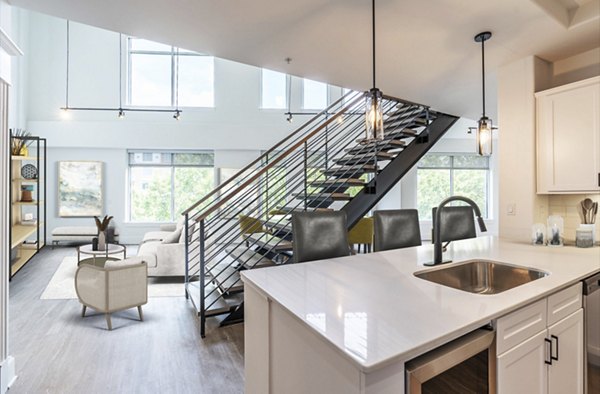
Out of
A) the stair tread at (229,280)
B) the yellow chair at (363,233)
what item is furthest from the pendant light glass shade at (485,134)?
the yellow chair at (363,233)

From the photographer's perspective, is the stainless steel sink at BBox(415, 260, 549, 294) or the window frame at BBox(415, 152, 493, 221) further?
the window frame at BBox(415, 152, 493, 221)

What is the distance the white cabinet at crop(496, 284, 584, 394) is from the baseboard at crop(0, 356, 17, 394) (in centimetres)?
282

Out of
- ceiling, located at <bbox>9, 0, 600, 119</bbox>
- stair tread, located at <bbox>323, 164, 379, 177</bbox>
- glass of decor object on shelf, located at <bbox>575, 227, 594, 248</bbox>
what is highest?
ceiling, located at <bbox>9, 0, 600, 119</bbox>

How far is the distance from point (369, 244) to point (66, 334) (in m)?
4.97

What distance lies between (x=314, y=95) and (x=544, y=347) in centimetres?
834

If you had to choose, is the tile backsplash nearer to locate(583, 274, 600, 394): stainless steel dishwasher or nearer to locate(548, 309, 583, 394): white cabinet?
locate(583, 274, 600, 394): stainless steel dishwasher

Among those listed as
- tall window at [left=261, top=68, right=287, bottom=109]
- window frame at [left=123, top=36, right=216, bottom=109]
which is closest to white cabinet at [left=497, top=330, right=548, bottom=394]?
tall window at [left=261, top=68, right=287, bottom=109]

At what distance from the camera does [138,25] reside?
91.5 inches

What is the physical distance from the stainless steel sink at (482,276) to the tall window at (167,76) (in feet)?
25.4

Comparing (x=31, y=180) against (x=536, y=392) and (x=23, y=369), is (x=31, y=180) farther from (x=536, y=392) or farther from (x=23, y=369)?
(x=536, y=392)

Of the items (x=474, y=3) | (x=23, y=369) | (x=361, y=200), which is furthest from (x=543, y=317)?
(x=23, y=369)

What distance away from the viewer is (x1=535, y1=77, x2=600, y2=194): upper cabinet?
8.14 ft

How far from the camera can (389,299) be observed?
1.33 m

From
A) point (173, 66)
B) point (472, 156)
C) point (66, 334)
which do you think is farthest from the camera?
point (472, 156)
